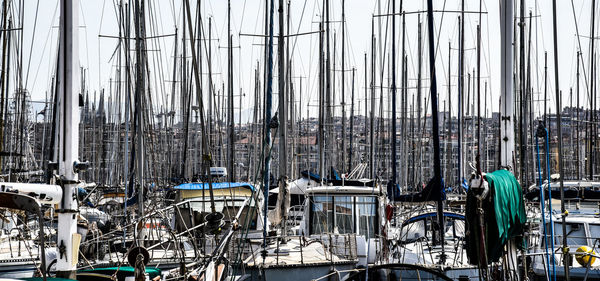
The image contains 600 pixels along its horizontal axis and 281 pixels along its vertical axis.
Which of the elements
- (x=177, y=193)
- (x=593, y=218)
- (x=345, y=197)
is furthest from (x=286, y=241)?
A: (x=593, y=218)

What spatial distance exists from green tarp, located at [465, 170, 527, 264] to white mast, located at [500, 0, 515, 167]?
0.70 meters

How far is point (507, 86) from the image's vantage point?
30.0ft

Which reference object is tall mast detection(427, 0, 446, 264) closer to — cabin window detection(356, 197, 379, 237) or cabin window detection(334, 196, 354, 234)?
cabin window detection(356, 197, 379, 237)

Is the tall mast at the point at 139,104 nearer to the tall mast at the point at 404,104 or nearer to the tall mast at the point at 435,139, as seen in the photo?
the tall mast at the point at 435,139

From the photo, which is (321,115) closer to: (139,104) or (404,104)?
(404,104)

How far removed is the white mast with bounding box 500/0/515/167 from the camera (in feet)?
29.9

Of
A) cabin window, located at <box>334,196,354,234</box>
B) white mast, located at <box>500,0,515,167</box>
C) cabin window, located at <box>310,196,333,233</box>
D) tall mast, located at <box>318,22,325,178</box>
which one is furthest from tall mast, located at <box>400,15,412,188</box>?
white mast, located at <box>500,0,515,167</box>

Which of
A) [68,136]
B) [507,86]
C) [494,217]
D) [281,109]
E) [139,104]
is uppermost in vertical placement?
[139,104]

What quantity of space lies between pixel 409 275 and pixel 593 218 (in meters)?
5.70

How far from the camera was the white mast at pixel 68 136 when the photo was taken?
754 cm

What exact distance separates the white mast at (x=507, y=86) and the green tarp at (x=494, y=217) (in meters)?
0.70

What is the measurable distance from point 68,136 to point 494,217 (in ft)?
15.5

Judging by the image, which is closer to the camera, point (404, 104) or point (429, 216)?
point (429, 216)

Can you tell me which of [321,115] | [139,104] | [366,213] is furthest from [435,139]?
[321,115]
